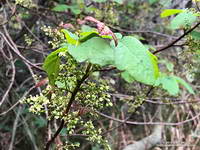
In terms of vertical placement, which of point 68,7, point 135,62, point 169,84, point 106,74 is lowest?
point 135,62

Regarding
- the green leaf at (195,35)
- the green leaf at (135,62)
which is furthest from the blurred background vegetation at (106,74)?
the green leaf at (135,62)

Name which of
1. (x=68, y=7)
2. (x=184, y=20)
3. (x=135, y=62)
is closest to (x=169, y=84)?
(x=184, y=20)

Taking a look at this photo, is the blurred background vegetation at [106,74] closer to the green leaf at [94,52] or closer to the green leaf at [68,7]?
the green leaf at [68,7]

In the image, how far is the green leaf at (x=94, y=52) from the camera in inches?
24.1

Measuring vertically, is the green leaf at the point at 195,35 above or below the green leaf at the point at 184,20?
below

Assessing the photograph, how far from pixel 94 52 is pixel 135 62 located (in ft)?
0.32

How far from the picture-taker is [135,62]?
2.12ft

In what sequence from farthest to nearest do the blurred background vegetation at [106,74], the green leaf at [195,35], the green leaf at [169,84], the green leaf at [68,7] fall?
the blurred background vegetation at [106,74]
the green leaf at [68,7]
the green leaf at [169,84]
the green leaf at [195,35]

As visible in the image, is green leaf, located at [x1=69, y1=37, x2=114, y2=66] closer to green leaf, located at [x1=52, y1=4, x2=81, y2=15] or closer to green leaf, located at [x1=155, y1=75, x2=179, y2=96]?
green leaf, located at [x1=155, y1=75, x2=179, y2=96]

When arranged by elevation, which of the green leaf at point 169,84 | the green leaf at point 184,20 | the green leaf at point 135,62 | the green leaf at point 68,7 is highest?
the green leaf at point 68,7

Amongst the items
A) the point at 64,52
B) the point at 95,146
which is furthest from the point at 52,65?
the point at 95,146

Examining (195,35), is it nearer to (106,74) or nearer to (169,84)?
(169,84)

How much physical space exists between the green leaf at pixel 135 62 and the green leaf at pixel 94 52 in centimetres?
2

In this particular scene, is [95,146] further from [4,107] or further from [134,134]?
[4,107]
